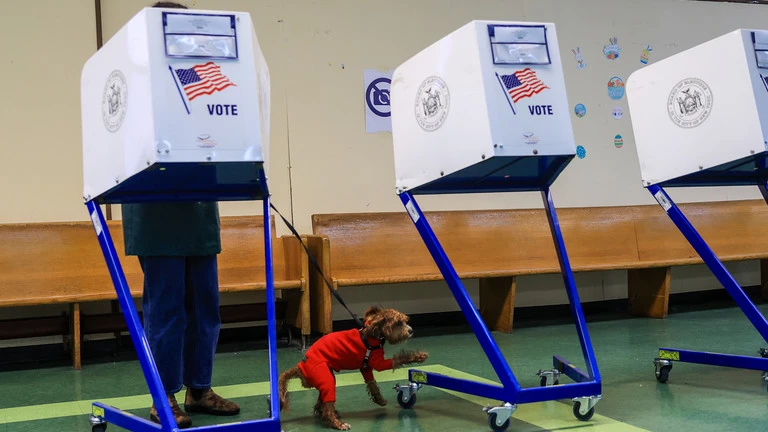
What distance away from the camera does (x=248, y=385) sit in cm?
387

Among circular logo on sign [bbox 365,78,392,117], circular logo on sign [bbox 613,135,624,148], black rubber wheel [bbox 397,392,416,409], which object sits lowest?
black rubber wheel [bbox 397,392,416,409]

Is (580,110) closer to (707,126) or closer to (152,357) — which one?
(707,126)

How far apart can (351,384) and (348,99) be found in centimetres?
273

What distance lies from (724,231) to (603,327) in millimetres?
1746

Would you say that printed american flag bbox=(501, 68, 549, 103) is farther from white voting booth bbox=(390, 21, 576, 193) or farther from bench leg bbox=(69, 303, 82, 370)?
bench leg bbox=(69, 303, 82, 370)

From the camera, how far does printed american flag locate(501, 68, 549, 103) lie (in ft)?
9.17

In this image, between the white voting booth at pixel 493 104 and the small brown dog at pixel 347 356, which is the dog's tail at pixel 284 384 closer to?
the small brown dog at pixel 347 356

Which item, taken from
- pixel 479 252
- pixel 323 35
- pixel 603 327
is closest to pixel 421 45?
pixel 323 35

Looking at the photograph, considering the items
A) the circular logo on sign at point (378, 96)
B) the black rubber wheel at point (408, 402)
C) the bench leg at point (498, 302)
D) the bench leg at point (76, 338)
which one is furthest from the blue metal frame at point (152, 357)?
the circular logo on sign at point (378, 96)

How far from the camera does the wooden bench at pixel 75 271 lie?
4.62 meters

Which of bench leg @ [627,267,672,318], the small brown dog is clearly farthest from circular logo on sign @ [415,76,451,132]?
bench leg @ [627,267,672,318]

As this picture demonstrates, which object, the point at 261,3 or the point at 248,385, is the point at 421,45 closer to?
the point at 261,3

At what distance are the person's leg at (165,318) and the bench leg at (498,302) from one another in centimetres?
307

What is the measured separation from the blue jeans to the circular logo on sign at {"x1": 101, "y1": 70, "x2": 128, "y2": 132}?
0.64 metres
